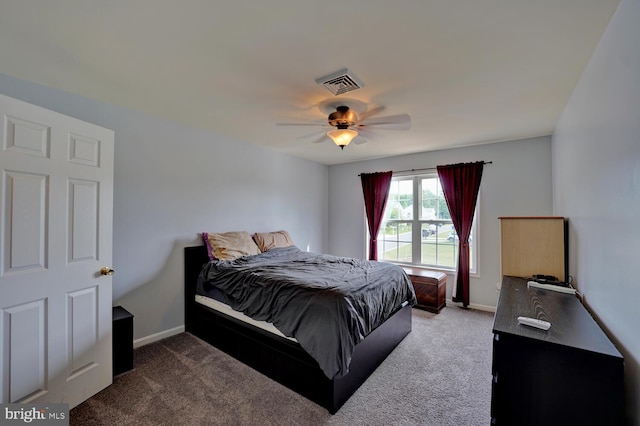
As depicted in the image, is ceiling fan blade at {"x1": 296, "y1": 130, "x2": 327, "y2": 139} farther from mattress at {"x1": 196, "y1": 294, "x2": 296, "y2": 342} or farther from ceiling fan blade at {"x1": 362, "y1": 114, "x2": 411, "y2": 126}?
mattress at {"x1": 196, "y1": 294, "x2": 296, "y2": 342}

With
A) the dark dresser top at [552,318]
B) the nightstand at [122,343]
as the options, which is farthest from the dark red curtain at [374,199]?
the nightstand at [122,343]

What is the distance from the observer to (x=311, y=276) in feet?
8.37

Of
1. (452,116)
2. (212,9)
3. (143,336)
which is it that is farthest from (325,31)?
(143,336)

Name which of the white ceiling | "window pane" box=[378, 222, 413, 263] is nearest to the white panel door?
the white ceiling

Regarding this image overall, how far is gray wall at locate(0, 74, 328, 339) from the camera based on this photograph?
2617mm

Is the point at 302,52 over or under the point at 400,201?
over

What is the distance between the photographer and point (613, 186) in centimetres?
141

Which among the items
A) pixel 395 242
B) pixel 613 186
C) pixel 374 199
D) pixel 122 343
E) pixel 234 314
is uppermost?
pixel 374 199

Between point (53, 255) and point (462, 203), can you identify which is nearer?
point (53, 255)

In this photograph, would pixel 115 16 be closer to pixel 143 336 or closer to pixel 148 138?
pixel 148 138

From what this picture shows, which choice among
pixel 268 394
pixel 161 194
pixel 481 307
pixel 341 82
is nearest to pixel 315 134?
pixel 341 82

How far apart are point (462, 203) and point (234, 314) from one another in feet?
11.4

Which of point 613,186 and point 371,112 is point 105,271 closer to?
point 371,112

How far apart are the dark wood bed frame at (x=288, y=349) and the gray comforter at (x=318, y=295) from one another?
0.46ft
